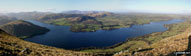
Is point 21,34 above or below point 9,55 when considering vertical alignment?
below

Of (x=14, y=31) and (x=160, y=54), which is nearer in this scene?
(x=160, y=54)

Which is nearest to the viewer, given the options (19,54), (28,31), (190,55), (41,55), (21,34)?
(190,55)

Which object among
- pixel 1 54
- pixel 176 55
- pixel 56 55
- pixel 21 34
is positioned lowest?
pixel 21 34

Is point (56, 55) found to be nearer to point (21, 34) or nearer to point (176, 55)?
point (176, 55)

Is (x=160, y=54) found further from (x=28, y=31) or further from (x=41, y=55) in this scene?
(x=28, y=31)

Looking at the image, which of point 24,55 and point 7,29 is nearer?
point 24,55

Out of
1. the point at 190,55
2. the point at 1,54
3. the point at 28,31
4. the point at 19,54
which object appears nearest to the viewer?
the point at 190,55

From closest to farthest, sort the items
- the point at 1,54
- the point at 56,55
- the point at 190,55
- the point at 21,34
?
the point at 190,55, the point at 1,54, the point at 56,55, the point at 21,34

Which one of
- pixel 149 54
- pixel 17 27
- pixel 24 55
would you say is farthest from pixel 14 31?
pixel 149 54

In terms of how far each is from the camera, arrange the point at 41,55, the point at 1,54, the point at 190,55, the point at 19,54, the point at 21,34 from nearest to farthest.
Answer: the point at 190,55
the point at 1,54
the point at 19,54
the point at 41,55
the point at 21,34
